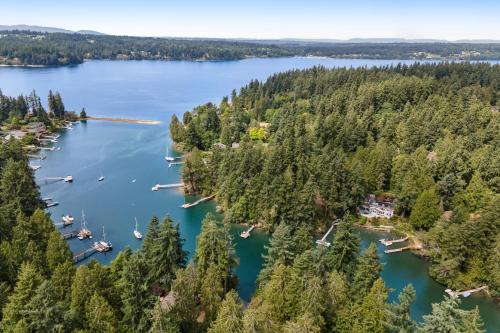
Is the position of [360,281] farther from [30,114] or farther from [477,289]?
[30,114]

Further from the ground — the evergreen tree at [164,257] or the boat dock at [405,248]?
the evergreen tree at [164,257]

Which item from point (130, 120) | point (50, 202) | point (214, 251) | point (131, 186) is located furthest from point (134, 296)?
point (130, 120)

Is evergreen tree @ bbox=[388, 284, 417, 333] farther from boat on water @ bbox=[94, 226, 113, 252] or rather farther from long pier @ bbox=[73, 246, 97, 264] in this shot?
long pier @ bbox=[73, 246, 97, 264]

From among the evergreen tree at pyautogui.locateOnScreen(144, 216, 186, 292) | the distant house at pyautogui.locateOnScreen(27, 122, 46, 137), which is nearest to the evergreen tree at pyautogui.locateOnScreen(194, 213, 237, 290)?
the evergreen tree at pyautogui.locateOnScreen(144, 216, 186, 292)

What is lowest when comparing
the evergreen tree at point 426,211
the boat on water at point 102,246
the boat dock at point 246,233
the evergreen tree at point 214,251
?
the boat dock at point 246,233

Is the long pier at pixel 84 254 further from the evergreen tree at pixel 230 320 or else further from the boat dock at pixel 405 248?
the boat dock at pixel 405 248

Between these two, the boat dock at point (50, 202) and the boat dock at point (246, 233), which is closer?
the boat dock at point (246, 233)

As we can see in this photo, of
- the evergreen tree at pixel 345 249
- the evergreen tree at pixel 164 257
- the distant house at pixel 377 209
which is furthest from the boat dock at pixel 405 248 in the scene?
the evergreen tree at pixel 164 257
